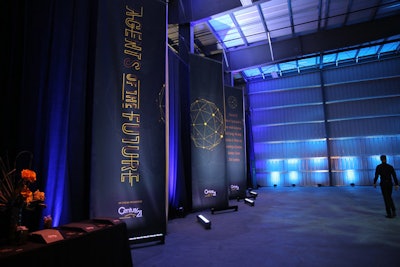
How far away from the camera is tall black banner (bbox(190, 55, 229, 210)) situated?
21.4 ft

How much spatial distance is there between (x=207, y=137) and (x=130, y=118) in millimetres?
3267

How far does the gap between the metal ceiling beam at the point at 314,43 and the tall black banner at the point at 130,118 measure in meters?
7.66

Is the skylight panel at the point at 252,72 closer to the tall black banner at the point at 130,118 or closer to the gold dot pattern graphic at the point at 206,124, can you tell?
the gold dot pattern graphic at the point at 206,124

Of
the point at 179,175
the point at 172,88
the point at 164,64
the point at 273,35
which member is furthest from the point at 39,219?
the point at 273,35

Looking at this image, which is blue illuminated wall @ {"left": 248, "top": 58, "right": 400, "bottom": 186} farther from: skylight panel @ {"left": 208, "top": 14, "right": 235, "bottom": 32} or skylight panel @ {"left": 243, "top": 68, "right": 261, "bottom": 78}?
skylight panel @ {"left": 208, "top": 14, "right": 235, "bottom": 32}

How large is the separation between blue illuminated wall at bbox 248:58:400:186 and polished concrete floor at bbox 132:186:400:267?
7.93 meters

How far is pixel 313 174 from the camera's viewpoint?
13.4 metres

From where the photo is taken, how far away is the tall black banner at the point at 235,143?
9.23 m

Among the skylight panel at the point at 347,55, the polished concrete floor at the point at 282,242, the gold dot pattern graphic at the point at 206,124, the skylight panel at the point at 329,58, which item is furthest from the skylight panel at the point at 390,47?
the gold dot pattern graphic at the point at 206,124

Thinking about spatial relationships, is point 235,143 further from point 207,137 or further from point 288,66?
point 288,66

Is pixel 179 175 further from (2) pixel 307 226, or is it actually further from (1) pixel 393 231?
(1) pixel 393 231

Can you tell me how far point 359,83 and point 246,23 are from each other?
7.82 meters

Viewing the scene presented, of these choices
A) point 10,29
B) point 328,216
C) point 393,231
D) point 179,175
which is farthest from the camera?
point 179,175

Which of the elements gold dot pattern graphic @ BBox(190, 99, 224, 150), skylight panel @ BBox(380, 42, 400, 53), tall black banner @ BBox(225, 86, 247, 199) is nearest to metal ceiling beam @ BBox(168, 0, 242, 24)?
gold dot pattern graphic @ BBox(190, 99, 224, 150)
